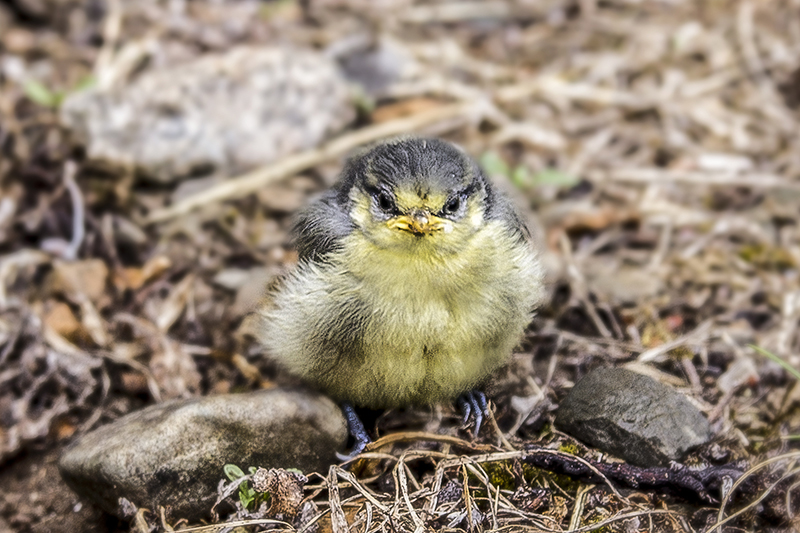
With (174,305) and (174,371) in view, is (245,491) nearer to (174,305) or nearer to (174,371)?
(174,371)

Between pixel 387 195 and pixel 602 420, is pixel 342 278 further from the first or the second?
pixel 602 420

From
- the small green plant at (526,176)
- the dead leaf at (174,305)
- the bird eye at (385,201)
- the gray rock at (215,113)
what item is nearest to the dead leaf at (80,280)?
the dead leaf at (174,305)

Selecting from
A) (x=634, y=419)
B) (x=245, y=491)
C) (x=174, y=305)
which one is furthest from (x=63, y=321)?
(x=634, y=419)

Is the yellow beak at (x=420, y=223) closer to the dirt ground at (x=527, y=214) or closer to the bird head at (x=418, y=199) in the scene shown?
the bird head at (x=418, y=199)

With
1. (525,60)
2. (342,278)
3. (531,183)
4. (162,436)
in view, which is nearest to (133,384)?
(162,436)

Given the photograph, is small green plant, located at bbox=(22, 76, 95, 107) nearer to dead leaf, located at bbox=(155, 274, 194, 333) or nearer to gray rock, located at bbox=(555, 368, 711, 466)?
dead leaf, located at bbox=(155, 274, 194, 333)
